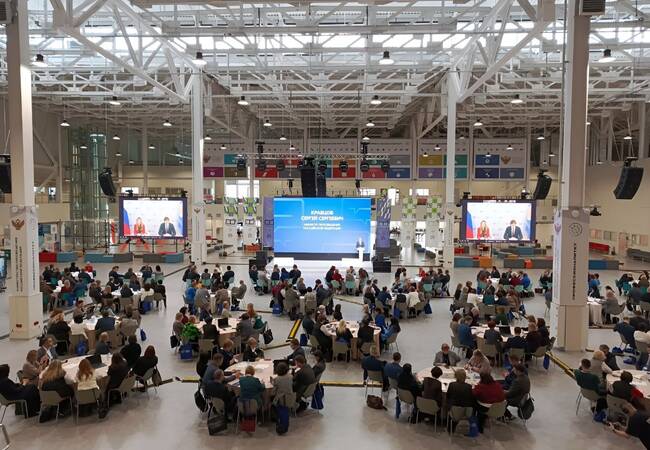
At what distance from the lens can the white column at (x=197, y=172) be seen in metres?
22.8

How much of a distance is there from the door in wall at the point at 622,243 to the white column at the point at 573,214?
2240cm

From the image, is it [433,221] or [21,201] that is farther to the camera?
[433,221]

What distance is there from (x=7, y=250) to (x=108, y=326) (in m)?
16.3

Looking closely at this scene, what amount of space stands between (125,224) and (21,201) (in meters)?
11.9

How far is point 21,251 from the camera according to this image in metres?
11.6

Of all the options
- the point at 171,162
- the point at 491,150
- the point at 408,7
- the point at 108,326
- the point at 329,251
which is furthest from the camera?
the point at 171,162

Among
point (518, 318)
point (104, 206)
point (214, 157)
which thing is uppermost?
point (214, 157)

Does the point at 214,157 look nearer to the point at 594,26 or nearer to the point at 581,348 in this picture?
the point at 594,26

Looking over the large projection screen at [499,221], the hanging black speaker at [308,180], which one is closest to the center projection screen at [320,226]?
the hanging black speaker at [308,180]

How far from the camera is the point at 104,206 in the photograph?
114 feet

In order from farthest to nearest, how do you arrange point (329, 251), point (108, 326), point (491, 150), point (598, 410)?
1. point (491, 150)
2. point (329, 251)
3. point (108, 326)
4. point (598, 410)

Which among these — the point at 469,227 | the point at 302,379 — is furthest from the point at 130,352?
the point at 469,227

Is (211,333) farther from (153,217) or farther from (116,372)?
(153,217)

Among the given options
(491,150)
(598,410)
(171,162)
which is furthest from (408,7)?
(171,162)
